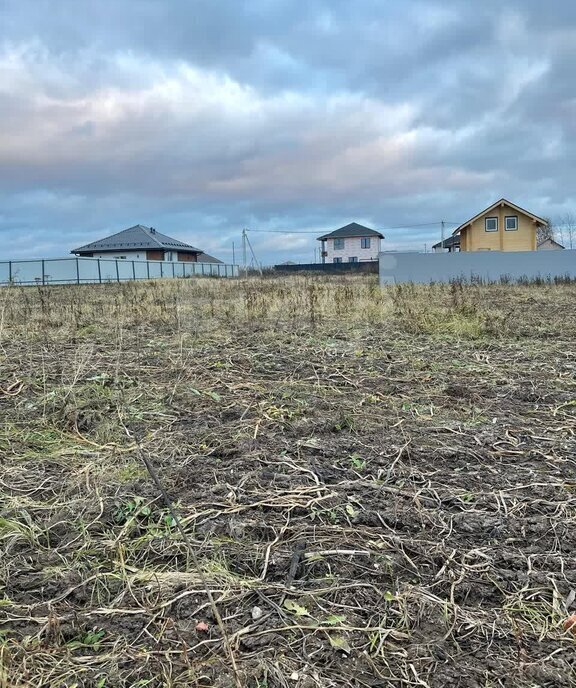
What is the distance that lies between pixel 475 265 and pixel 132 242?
37.0m

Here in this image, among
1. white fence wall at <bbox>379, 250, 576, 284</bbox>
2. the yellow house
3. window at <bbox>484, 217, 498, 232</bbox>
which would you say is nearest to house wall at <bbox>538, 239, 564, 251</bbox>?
the yellow house

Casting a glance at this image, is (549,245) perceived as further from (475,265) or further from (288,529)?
(288,529)

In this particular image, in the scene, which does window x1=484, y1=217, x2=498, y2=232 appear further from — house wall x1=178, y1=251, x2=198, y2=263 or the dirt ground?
the dirt ground

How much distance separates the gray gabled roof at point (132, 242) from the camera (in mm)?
50281

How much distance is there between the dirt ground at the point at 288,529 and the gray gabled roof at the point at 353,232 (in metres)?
61.0

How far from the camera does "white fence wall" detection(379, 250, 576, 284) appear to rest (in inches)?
931

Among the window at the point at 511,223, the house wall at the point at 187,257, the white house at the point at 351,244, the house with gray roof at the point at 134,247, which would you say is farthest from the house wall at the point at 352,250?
the window at the point at 511,223

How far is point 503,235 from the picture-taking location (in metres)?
33.9

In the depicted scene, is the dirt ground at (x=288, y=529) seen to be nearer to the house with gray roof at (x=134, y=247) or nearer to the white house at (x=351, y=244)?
the house with gray roof at (x=134, y=247)

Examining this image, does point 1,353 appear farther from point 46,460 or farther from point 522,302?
point 522,302

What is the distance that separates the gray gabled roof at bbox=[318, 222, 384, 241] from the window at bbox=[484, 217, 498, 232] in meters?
29.2

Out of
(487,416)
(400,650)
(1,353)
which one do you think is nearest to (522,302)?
(487,416)

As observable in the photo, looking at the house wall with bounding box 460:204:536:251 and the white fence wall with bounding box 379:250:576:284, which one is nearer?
the white fence wall with bounding box 379:250:576:284

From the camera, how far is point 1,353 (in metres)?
4.93
